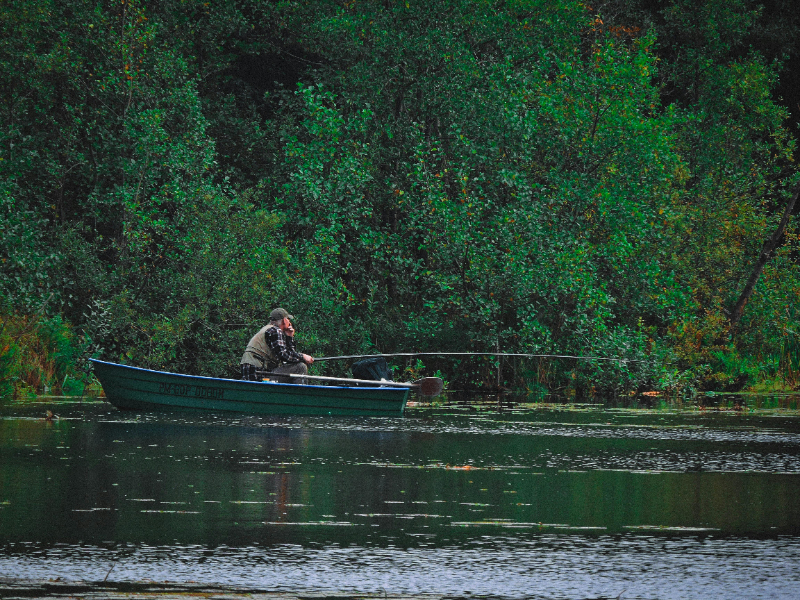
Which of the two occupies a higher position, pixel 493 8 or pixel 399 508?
pixel 493 8

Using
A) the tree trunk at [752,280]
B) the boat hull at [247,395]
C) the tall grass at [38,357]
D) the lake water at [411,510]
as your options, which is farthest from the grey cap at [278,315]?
the tree trunk at [752,280]

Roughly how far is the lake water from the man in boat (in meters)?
4.12

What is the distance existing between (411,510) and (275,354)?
39.2 feet

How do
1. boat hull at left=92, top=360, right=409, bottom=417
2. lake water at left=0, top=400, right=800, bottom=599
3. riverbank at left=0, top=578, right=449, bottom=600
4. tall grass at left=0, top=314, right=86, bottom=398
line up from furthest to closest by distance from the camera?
tall grass at left=0, top=314, right=86, bottom=398 → boat hull at left=92, top=360, right=409, bottom=417 → lake water at left=0, top=400, right=800, bottom=599 → riverbank at left=0, top=578, right=449, bottom=600

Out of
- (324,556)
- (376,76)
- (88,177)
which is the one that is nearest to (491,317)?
(376,76)

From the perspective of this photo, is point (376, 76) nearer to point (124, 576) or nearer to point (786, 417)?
point (786, 417)

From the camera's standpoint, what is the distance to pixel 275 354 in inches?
842

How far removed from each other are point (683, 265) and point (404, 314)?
22.9ft

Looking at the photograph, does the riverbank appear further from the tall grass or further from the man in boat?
the tall grass

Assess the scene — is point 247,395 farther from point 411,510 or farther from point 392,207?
point 392,207

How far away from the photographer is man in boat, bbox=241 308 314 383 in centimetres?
2120

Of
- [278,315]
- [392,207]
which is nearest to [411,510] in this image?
[278,315]

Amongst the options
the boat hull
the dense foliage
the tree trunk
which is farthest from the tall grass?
the tree trunk

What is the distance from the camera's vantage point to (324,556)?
772cm
